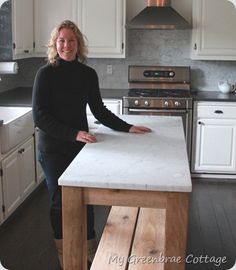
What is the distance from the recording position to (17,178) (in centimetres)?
361

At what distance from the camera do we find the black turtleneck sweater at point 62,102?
2.44 metres

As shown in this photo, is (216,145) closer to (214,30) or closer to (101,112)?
(214,30)

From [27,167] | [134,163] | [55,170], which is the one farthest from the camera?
[27,167]

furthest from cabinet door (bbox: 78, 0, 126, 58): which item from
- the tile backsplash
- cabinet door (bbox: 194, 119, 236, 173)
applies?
cabinet door (bbox: 194, 119, 236, 173)

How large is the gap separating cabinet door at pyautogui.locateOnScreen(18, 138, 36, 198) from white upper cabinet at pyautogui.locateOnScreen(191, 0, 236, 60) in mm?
2110

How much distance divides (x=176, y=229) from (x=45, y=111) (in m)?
1.04

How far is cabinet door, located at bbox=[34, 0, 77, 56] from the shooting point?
479cm

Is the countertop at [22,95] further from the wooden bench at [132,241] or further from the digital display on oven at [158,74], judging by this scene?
the wooden bench at [132,241]

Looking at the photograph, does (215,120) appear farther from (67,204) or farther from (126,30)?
(67,204)

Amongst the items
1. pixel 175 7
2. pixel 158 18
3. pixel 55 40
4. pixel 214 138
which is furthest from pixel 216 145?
pixel 55 40

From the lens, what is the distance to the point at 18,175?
3.64 m

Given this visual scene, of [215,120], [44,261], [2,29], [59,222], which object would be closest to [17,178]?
[44,261]

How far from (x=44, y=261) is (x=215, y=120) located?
244 cm

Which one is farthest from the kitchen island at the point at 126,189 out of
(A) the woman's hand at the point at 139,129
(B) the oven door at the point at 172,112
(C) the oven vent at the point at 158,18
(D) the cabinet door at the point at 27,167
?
(C) the oven vent at the point at 158,18
